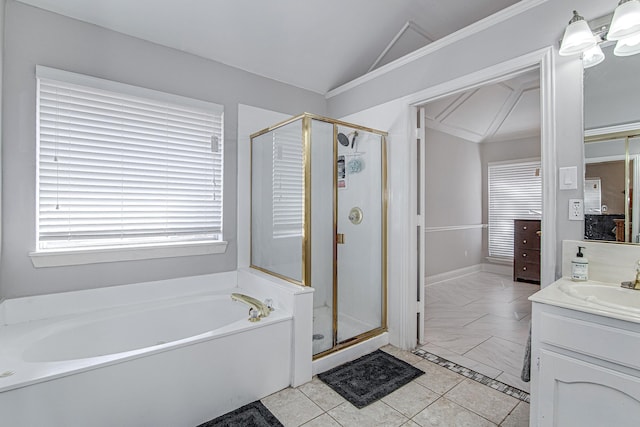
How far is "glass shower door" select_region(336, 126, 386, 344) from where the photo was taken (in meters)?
2.55

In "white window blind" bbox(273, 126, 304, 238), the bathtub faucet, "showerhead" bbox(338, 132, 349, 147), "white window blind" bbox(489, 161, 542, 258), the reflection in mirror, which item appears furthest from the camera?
"white window blind" bbox(489, 161, 542, 258)

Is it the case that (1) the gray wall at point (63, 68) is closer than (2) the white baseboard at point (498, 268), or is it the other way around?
(1) the gray wall at point (63, 68)

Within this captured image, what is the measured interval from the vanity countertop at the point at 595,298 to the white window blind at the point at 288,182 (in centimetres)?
153

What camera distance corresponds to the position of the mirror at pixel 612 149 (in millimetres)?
1588

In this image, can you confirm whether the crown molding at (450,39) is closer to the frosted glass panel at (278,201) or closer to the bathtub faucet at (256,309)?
the frosted glass panel at (278,201)

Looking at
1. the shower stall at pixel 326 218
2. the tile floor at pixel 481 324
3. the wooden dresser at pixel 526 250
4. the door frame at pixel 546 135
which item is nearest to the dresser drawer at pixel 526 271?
the wooden dresser at pixel 526 250

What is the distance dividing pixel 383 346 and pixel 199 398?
156cm

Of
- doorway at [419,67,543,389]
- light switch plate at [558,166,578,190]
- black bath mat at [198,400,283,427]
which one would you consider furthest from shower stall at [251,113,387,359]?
light switch plate at [558,166,578,190]

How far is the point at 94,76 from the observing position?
82.9 inches

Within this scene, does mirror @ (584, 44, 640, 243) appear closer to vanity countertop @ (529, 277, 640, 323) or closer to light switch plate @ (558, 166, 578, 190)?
light switch plate @ (558, 166, 578, 190)

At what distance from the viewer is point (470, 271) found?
17.5 ft

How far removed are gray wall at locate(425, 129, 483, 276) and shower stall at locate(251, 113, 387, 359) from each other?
83.2 inches

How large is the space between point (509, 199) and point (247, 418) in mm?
5368

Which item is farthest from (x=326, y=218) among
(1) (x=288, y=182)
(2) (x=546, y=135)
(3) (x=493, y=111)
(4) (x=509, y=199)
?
(4) (x=509, y=199)
